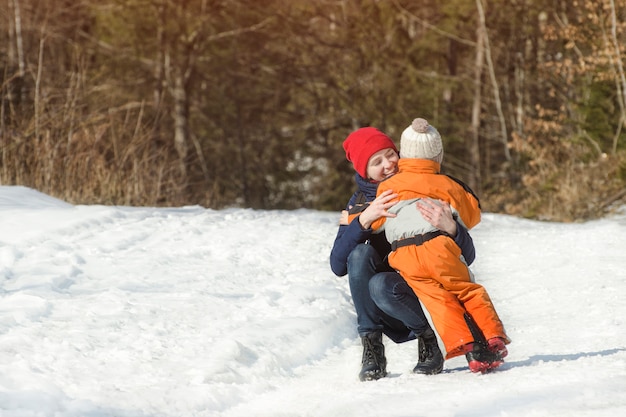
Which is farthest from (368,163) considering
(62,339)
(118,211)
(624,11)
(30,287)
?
(624,11)

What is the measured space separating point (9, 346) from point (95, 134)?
673 cm

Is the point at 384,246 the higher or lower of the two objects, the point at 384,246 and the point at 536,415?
the higher

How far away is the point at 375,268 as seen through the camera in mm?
4121

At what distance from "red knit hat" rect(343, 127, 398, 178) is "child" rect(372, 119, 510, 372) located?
0.53 feet

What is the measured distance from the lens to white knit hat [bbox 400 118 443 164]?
12.6 feet

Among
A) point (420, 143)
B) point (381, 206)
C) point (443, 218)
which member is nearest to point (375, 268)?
point (381, 206)

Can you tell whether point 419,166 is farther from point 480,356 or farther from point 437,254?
point 480,356

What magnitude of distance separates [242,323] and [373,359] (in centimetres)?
113

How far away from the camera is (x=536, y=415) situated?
3111mm

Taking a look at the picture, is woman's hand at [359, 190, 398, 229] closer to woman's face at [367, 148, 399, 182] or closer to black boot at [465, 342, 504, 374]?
woman's face at [367, 148, 399, 182]

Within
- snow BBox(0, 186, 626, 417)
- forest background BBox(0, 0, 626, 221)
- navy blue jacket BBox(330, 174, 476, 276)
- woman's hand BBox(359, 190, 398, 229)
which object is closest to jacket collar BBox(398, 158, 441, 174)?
woman's hand BBox(359, 190, 398, 229)

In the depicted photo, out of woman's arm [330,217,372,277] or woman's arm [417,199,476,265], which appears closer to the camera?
woman's arm [417,199,476,265]

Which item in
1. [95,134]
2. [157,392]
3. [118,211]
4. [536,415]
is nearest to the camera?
[536,415]

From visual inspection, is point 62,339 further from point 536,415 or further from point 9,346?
point 536,415
